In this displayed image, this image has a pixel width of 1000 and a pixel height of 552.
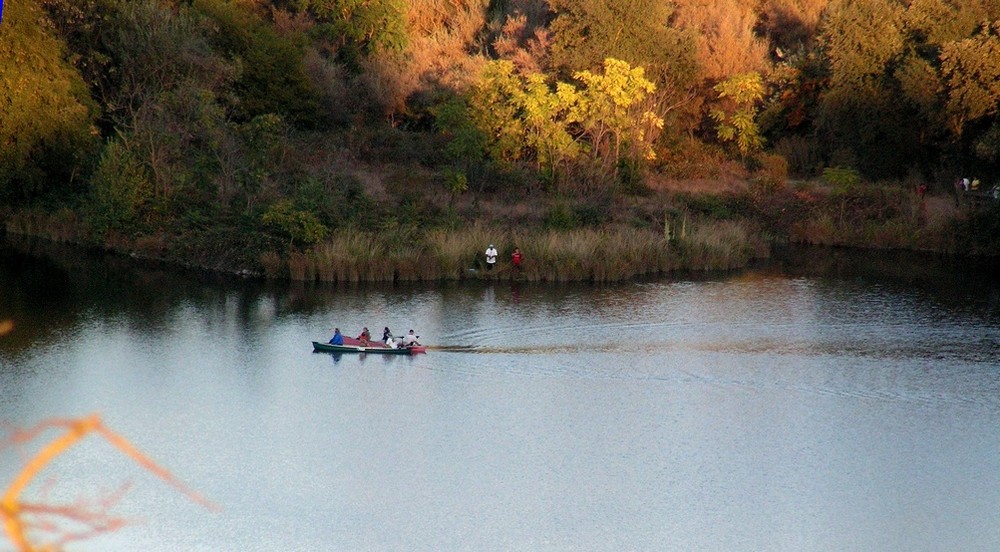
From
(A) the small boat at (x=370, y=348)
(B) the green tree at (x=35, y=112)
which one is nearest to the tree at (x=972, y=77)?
(A) the small boat at (x=370, y=348)

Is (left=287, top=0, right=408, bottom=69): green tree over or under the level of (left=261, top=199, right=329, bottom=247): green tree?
over

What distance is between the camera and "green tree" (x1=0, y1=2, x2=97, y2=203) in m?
42.2

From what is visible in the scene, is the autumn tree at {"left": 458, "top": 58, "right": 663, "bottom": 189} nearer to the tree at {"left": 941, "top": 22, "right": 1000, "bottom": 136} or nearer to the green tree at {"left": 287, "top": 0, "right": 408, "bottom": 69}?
the green tree at {"left": 287, "top": 0, "right": 408, "bottom": 69}

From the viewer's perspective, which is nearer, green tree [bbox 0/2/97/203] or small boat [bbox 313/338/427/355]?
small boat [bbox 313/338/427/355]

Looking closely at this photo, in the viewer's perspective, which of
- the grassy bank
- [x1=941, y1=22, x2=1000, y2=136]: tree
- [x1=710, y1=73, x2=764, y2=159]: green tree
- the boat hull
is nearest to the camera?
the boat hull

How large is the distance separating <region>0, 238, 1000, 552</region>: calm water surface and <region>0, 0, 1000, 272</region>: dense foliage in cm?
667

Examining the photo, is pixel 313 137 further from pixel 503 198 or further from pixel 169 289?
pixel 169 289

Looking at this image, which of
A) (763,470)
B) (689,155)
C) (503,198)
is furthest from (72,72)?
(763,470)

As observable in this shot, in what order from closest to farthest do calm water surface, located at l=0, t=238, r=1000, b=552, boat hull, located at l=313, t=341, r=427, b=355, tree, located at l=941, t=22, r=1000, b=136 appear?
calm water surface, located at l=0, t=238, r=1000, b=552 < boat hull, located at l=313, t=341, r=427, b=355 < tree, located at l=941, t=22, r=1000, b=136

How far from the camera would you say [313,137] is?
1953 inches

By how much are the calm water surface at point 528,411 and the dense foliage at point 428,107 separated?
667 cm

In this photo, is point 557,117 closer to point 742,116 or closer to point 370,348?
point 742,116

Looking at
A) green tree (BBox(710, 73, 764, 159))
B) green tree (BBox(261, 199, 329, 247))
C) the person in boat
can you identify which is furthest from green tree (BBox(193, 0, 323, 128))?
the person in boat

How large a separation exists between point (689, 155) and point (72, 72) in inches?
983
